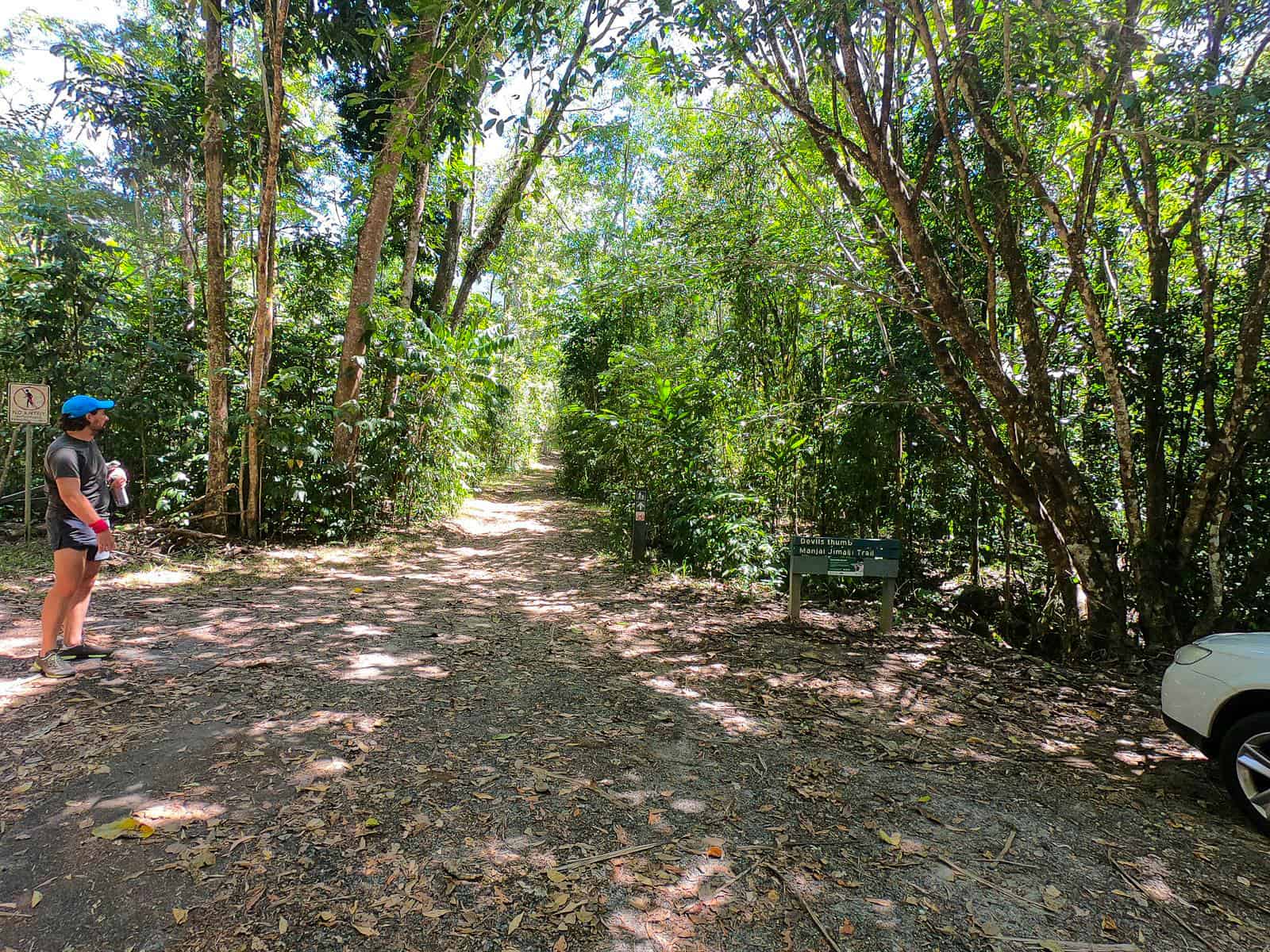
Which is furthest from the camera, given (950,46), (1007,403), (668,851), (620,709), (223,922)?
(1007,403)

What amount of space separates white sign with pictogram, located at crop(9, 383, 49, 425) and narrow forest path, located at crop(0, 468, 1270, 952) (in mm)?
2456

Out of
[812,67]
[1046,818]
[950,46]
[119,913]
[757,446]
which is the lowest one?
[1046,818]

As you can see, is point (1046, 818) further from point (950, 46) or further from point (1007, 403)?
point (950, 46)

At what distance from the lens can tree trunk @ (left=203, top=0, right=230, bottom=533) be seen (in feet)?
23.1

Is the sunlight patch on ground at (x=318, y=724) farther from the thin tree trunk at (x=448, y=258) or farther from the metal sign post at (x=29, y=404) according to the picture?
the thin tree trunk at (x=448, y=258)

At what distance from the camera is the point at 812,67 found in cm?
609

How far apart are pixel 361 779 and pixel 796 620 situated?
4180mm

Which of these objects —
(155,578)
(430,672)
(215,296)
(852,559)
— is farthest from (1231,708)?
(215,296)

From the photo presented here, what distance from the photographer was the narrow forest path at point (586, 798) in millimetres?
2197

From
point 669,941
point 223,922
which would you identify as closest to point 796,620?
point 669,941

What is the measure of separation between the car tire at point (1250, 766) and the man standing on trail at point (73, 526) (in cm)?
622

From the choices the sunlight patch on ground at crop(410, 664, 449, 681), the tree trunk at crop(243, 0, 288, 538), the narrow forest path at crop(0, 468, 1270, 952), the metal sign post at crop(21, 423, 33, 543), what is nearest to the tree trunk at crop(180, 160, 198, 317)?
the tree trunk at crop(243, 0, 288, 538)

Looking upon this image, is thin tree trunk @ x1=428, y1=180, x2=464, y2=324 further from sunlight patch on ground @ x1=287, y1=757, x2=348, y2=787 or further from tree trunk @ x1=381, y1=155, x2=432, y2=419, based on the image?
sunlight patch on ground @ x1=287, y1=757, x2=348, y2=787

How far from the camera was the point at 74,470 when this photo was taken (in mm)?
3832
